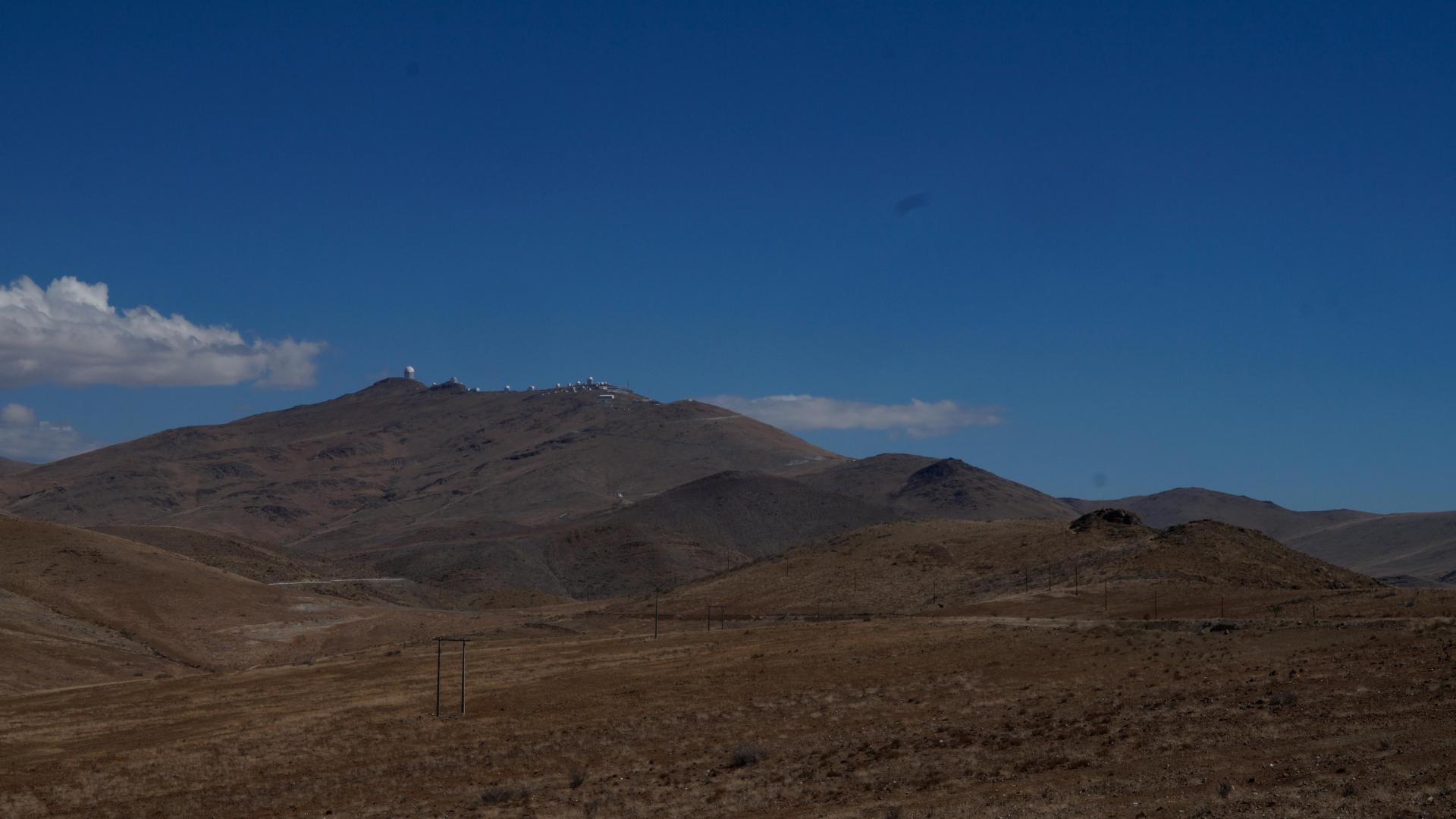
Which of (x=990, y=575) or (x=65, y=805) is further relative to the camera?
(x=990, y=575)

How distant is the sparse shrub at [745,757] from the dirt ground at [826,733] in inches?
4.0

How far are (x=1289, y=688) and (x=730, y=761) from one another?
16.7 metres

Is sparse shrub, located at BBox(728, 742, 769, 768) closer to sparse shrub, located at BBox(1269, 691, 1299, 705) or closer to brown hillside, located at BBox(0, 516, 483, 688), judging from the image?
sparse shrub, located at BBox(1269, 691, 1299, 705)

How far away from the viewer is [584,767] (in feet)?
120

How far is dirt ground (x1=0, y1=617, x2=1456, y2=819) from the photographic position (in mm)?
27172

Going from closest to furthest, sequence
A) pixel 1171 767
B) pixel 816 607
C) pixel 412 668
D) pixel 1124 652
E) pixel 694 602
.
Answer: pixel 1171 767
pixel 1124 652
pixel 412 668
pixel 816 607
pixel 694 602

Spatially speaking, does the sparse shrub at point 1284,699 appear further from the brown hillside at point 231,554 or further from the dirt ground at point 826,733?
the brown hillside at point 231,554

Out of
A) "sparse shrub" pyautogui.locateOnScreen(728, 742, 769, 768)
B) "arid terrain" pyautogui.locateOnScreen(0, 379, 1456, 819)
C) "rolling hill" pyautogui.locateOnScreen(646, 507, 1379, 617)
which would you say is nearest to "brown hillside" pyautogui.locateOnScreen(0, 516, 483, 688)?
"arid terrain" pyautogui.locateOnScreen(0, 379, 1456, 819)

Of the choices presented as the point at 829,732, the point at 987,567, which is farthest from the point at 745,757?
the point at 987,567

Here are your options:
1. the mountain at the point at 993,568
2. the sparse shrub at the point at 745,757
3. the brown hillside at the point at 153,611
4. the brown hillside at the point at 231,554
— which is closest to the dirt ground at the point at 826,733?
the sparse shrub at the point at 745,757

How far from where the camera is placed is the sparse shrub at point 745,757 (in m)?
35.2

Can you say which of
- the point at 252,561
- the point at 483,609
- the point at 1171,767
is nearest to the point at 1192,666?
the point at 1171,767

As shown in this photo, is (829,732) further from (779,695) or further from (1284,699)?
(1284,699)

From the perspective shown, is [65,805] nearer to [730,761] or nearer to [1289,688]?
[730,761]
